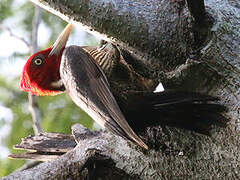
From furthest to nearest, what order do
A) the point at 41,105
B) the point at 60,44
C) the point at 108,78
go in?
the point at 41,105, the point at 60,44, the point at 108,78

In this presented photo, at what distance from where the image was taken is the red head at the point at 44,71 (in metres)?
2.79

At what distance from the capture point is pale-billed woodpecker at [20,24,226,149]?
6.10 feet

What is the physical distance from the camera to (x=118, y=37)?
189 centimetres

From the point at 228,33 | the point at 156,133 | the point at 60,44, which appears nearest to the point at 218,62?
the point at 228,33

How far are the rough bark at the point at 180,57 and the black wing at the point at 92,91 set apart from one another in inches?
6.8

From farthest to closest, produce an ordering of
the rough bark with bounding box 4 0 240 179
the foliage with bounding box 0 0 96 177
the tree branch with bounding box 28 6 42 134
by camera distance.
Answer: the foliage with bounding box 0 0 96 177 → the tree branch with bounding box 28 6 42 134 → the rough bark with bounding box 4 0 240 179

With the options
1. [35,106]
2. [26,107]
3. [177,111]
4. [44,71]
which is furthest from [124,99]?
[26,107]

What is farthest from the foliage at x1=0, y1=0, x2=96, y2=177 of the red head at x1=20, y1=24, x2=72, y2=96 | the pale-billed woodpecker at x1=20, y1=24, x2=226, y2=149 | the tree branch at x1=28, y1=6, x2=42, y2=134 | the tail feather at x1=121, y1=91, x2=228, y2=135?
the tail feather at x1=121, y1=91, x2=228, y2=135

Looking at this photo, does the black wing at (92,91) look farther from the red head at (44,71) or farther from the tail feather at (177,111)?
the red head at (44,71)

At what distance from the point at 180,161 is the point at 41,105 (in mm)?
1938

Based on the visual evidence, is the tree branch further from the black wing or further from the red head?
the black wing

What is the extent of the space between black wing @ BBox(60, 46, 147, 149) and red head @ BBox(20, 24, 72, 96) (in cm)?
51

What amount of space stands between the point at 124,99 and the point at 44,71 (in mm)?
932

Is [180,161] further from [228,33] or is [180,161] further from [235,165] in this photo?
[228,33]
